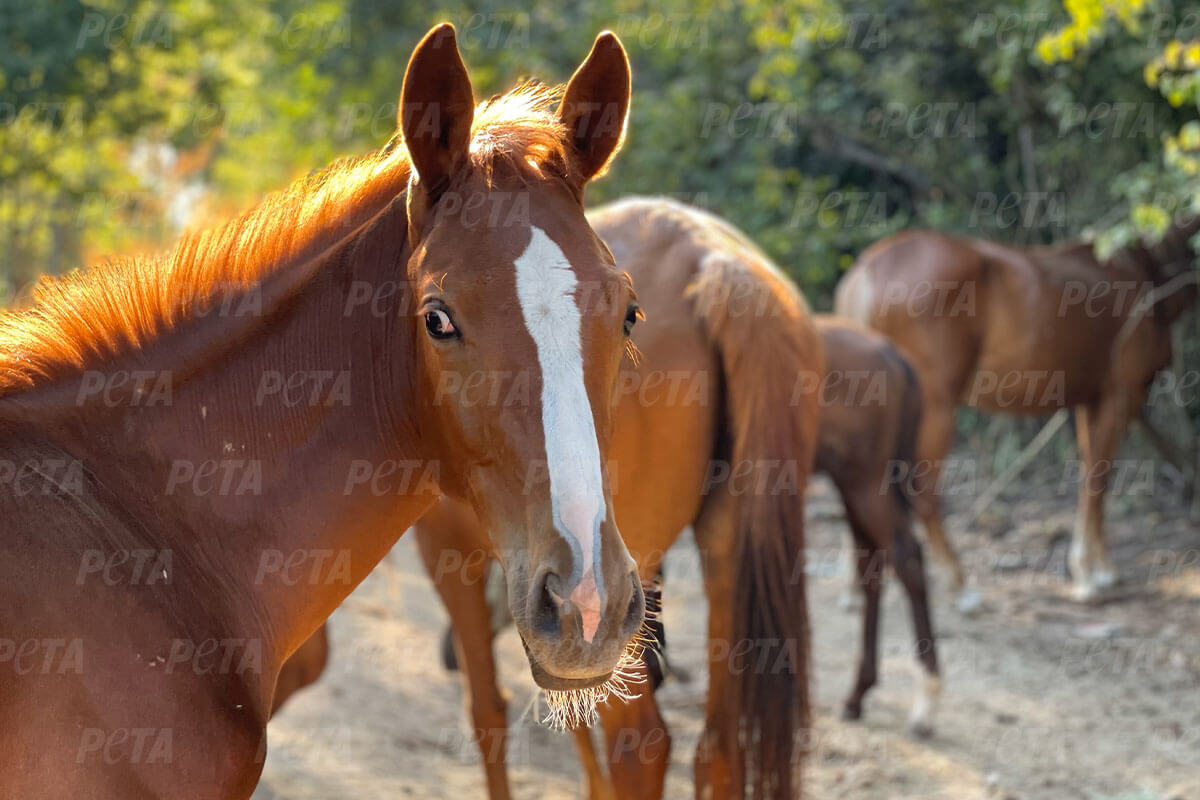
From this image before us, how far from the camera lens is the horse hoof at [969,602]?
278 inches

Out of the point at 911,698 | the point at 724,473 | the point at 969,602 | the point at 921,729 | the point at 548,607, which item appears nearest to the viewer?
the point at 548,607

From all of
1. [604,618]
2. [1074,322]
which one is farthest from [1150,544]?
[604,618]

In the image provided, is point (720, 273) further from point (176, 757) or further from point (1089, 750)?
point (1089, 750)

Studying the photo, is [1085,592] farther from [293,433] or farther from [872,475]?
[293,433]

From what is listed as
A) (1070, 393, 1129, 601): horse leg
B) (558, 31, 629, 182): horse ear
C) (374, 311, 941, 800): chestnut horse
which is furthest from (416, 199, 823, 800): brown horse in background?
(1070, 393, 1129, 601): horse leg

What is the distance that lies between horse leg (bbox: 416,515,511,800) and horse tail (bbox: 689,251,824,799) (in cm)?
104

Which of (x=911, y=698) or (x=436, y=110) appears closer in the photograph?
(x=436, y=110)

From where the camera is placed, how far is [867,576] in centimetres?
565

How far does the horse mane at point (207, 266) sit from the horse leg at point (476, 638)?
6.40ft

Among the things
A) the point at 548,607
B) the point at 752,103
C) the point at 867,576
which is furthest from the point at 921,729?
Result: the point at 752,103

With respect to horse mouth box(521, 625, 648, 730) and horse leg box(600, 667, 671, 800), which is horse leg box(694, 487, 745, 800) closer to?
horse leg box(600, 667, 671, 800)

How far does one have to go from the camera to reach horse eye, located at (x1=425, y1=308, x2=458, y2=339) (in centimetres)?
190

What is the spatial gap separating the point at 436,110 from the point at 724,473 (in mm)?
1821

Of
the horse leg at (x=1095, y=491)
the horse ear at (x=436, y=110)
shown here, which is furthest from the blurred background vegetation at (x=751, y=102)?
the horse ear at (x=436, y=110)
